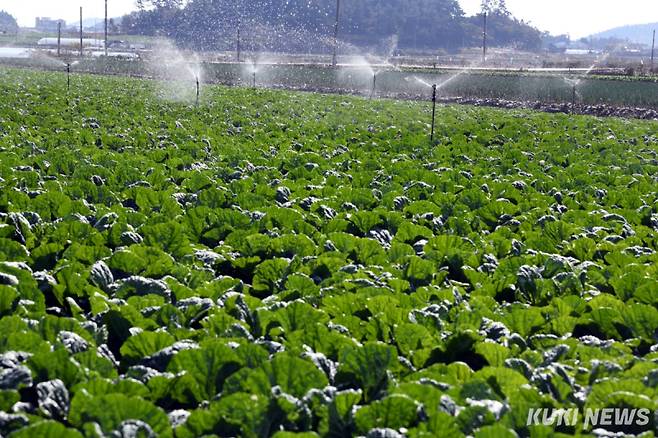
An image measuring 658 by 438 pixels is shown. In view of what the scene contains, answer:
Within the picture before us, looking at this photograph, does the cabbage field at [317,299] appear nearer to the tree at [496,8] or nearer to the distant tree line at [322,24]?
the distant tree line at [322,24]

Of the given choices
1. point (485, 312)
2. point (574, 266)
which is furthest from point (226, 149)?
point (485, 312)

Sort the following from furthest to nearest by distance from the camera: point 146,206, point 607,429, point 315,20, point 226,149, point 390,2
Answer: point 390,2, point 315,20, point 226,149, point 146,206, point 607,429

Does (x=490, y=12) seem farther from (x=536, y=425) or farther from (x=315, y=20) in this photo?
(x=536, y=425)

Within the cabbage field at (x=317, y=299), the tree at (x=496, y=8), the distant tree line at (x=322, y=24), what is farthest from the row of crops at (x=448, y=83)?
the tree at (x=496, y=8)

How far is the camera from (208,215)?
24.3 feet

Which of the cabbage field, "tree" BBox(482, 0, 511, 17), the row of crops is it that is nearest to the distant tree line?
"tree" BBox(482, 0, 511, 17)

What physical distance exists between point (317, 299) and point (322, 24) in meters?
140

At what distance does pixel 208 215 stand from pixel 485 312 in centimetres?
331

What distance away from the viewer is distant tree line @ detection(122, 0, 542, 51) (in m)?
123

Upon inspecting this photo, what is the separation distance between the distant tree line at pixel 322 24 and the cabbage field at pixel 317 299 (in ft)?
356

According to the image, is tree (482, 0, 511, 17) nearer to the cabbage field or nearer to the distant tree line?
the distant tree line

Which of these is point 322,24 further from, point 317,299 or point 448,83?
point 317,299

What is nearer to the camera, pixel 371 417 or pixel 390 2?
pixel 371 417

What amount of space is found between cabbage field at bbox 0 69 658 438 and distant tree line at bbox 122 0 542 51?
109 meters
